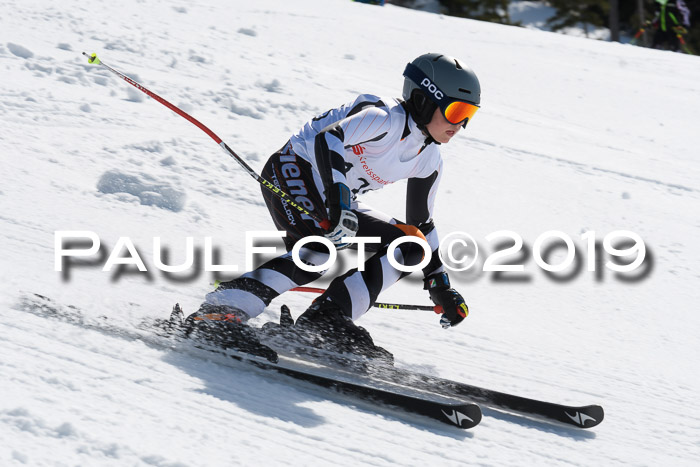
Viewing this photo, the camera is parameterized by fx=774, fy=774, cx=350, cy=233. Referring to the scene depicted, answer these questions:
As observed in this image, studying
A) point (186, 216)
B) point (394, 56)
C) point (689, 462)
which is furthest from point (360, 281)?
point (394, 56)

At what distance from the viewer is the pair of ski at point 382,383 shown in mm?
2961

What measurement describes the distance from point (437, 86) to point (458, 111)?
14 centimetres

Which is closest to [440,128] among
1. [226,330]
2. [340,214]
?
[340,214]

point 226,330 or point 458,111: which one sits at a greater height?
point 458,111

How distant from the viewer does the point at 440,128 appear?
3.40 meters

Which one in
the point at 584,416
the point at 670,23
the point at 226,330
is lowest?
the point at 584,416

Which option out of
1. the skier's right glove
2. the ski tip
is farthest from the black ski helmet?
the ski tip

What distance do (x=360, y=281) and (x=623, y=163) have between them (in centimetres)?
492

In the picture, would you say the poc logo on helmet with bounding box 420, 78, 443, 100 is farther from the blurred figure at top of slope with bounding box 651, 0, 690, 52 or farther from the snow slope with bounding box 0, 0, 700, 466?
the blurred figure at top of slope with bounding box 651, 0, 690, 52

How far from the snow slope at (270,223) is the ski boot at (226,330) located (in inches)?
4.8

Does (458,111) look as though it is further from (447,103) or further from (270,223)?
(270,223)

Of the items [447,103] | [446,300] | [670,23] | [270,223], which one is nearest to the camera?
[447,103]

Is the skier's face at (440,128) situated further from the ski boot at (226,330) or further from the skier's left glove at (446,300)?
the ski boot at (226,330)

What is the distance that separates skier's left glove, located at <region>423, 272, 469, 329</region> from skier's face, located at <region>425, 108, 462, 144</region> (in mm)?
646
